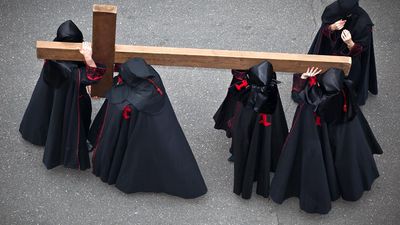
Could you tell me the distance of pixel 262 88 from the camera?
6.91 m

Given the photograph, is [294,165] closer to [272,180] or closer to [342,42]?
[272,180]

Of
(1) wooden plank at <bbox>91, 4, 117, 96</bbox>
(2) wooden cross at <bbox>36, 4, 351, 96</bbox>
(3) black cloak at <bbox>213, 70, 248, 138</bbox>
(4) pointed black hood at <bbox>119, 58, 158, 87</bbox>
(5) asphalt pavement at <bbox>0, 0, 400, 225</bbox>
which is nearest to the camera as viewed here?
(1) wooden plank at <bbox>91, 4, 117, 96</bbox>

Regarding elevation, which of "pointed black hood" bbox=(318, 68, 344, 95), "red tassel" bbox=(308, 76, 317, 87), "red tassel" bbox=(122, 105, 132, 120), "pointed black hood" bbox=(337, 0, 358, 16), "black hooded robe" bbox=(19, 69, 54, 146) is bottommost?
"black hooded robe" bbox=(19, 69, 54, 146)

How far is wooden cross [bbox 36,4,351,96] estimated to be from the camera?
261 inches

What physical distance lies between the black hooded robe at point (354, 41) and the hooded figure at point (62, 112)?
91.6 inches

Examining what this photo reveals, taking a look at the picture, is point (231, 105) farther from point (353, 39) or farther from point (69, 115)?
point (69, 115)

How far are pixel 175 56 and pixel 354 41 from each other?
209cm

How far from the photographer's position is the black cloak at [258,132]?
273 inches

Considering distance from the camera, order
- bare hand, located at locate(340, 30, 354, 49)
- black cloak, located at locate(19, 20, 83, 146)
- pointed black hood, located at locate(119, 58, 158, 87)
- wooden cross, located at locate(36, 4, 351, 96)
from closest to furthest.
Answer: wooden cross, located at locate(36, 4, 351, 96) < pointed black hood, located at locate(119, 58, 158, 87) < black cloak, located at locate(19, 20, 83, 146) < bare hand, located at locate(340, 30, 354, 49)

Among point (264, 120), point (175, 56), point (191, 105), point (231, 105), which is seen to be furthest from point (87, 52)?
point (191, 105)

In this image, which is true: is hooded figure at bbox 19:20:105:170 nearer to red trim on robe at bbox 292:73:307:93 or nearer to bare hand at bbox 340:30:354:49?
red trim on robe at bbox 292:73:307:93

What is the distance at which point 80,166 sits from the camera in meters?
7.65

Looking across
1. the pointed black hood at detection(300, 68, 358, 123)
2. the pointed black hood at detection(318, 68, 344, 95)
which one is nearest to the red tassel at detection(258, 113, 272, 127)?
the pointed black hood at detection(300, 68, 358, 123)

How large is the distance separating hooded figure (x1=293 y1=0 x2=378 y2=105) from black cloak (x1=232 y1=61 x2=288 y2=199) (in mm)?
1093
